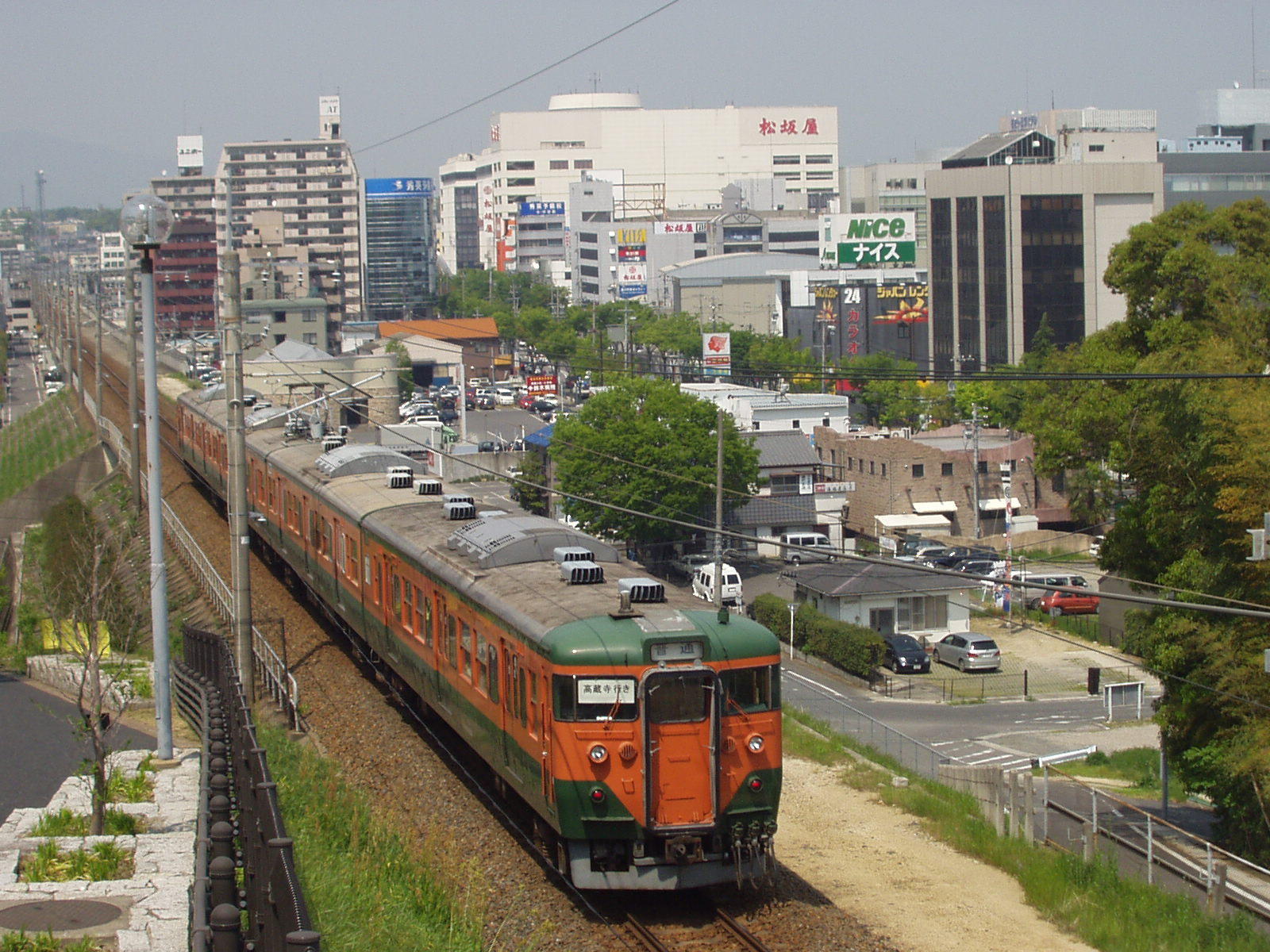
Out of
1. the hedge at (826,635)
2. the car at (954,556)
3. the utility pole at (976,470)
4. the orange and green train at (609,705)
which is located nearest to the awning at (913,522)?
the utility pole at (976,470)

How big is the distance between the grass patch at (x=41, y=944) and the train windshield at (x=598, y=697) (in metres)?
3.56

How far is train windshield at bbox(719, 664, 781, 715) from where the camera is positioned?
32.6 ft

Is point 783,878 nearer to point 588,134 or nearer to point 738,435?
point 738,435

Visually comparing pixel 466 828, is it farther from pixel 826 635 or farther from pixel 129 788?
pixel 826 635

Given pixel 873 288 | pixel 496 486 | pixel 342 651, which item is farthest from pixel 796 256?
pixel 342 651

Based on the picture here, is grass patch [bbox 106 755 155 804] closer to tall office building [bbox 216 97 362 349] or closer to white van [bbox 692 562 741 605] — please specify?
white van [bbox 692 562 741 605]

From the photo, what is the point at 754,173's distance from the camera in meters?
149

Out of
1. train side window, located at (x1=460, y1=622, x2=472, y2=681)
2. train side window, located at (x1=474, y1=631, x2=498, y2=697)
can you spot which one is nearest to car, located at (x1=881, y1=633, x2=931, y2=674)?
train side window, located at (x1=460, y1=622, x2=472, y2=681)

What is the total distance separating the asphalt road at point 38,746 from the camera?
1171 cm

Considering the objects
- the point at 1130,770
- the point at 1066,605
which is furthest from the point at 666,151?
the point at 1130,770

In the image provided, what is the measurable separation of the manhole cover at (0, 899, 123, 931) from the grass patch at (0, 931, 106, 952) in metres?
0.22

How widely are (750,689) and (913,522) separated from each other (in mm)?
36901

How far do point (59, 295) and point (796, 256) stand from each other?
151 feet

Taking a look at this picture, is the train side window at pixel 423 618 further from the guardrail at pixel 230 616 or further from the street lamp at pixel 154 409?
the street lamp at pixel 154 409
